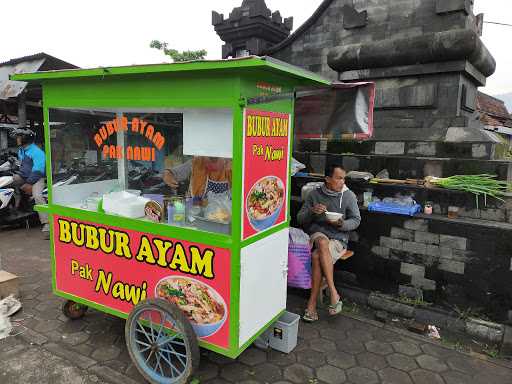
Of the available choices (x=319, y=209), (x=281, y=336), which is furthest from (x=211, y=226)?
(x=319, y=209)

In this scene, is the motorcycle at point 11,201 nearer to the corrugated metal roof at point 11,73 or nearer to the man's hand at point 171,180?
the corrugated metal roof at point 11,73

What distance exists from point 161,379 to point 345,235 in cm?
245

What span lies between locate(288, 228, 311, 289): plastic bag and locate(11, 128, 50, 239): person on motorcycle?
5153 millimetres

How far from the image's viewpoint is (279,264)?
11.0 feet

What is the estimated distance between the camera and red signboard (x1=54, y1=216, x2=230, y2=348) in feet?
9.16

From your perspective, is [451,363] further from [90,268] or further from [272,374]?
[90,268]

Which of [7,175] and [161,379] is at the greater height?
[7,175]

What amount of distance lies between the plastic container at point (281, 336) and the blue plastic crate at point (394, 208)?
5.46 feet

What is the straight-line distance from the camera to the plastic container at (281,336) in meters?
3.38

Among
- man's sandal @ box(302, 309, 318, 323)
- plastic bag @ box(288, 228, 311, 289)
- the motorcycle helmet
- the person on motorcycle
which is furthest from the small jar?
the motorcycle helmet

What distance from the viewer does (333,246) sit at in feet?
13.5

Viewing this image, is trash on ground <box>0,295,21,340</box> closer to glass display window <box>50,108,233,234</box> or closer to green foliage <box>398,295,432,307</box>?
glass display window <box>50,108,233,234</box>

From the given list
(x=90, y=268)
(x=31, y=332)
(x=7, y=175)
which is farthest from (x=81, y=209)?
(x=7, y=175)

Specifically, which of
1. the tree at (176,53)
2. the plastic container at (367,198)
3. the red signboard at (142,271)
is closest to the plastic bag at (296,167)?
the plastic container at (367,198)
